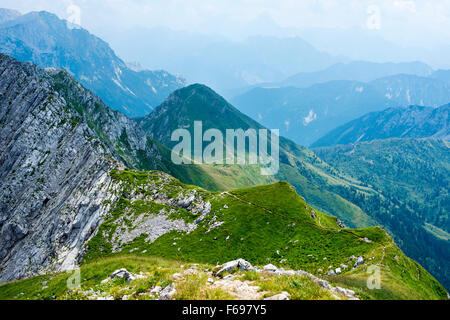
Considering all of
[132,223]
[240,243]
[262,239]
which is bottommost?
[240,243]

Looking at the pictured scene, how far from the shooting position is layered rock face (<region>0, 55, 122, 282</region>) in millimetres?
83188

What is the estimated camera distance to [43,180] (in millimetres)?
107938

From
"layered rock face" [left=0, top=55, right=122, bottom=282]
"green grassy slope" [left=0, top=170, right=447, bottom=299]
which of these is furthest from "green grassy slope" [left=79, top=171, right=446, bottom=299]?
"layered rock face" [left=0, top=55, right=122, bottom=282]

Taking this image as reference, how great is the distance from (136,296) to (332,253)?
4663 centimetres

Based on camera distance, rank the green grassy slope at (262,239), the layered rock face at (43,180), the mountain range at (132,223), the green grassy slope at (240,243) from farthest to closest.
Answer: the layered rock face at (43,180), the mountain range at (132,223), the green grassy slope at (262,239), the green grassy slope at (240,243)

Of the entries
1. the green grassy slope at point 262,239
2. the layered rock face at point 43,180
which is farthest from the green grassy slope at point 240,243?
the layered rock face at point 43,180

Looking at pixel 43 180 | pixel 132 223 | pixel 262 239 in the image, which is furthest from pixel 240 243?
pixel 43 180

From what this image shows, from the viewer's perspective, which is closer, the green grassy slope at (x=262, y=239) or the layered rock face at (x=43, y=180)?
the green grassy slope at (x=262, y=239)

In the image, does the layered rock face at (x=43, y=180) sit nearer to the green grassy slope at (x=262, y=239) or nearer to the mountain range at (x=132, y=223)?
the mountain range at (x=132, y=223)

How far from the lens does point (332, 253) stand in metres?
57.4

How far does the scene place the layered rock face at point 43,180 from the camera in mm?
83188

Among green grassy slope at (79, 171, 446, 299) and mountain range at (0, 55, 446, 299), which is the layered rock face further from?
green grassy slope at (79, 171, 446, 299)

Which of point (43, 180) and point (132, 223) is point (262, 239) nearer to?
point (132, 223)
